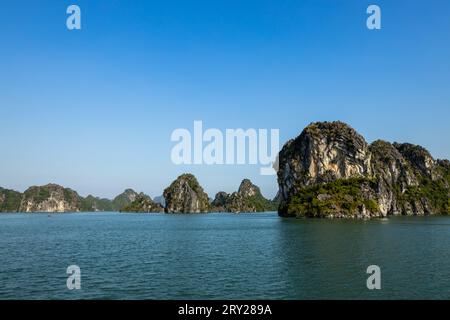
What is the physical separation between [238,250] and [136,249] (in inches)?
718

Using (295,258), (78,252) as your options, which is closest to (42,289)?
(78,252)

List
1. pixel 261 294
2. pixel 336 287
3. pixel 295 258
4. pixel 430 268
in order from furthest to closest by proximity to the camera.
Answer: pixel 295 258, pixel 430 268, pixel 336 287, pixel 261 294

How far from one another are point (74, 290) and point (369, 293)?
27.9 m

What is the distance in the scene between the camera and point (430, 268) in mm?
47500

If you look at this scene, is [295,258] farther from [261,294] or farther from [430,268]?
[261,294]

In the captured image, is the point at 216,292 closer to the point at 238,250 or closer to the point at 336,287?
the point at 336,287

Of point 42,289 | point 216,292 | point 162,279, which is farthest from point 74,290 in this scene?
point 216,292

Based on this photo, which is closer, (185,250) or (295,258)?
(295,258)

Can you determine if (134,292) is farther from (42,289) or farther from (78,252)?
(78,252)

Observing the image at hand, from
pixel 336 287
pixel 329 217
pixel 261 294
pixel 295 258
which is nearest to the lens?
pixel 261 294

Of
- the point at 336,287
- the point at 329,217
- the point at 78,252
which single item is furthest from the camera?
the point at 329,217

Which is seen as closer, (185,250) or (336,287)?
(336,287)

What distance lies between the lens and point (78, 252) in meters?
64.7

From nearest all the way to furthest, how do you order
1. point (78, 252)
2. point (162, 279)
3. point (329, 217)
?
point (162, 279) → point (78, 252) → point (329, 217)
